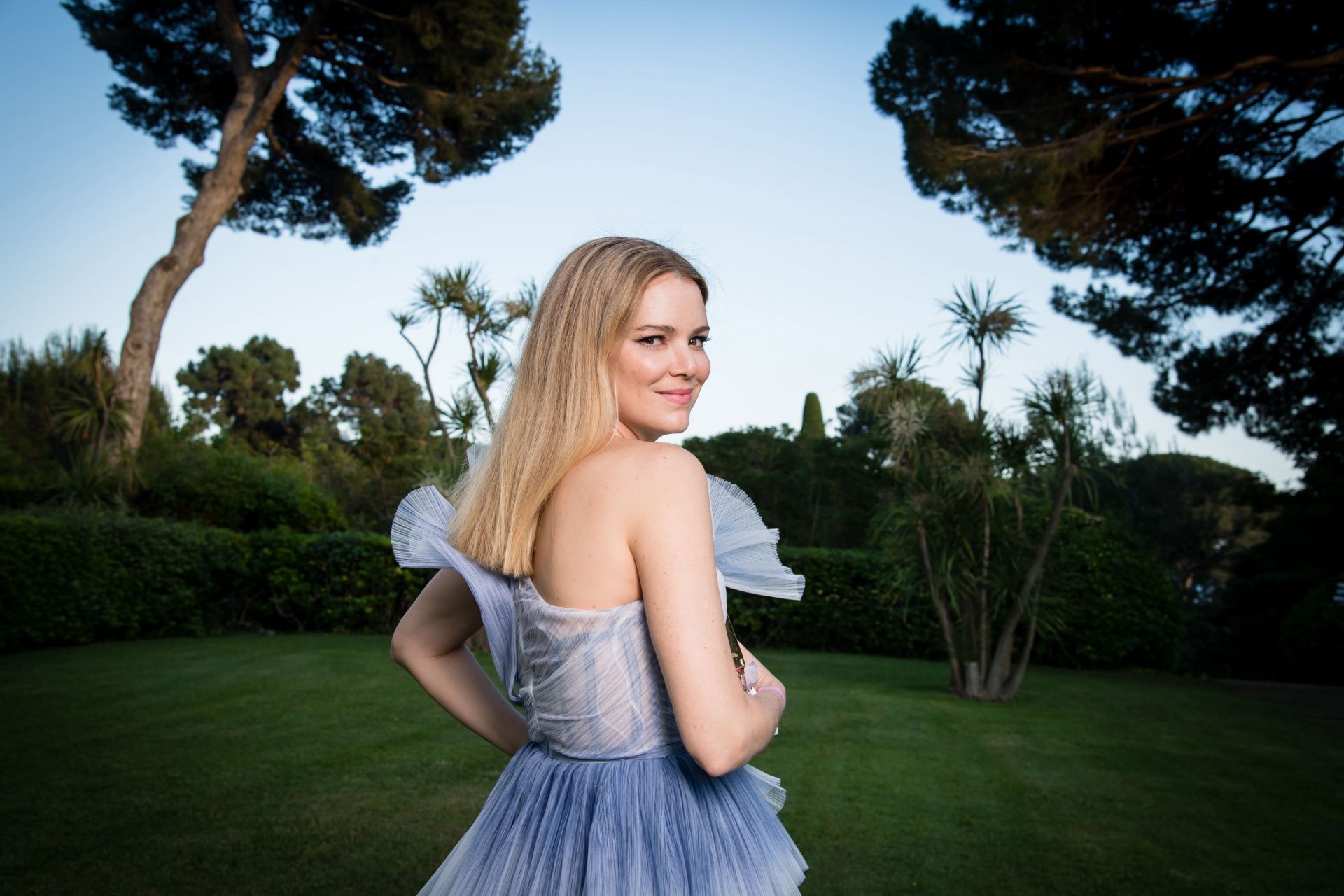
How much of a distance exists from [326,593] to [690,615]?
497 inches

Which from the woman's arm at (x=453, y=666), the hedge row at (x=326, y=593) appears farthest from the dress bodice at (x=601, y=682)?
the hedge row at (x=326, y=593)

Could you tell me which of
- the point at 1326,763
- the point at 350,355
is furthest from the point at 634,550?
the point at 350,355

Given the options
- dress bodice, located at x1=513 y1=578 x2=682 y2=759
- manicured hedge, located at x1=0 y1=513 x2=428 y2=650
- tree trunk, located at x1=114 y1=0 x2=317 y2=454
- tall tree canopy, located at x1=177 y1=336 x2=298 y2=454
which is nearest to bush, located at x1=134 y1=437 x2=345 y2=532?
tree trunk, located at x1=114 y1=0 x2=317 y2=454

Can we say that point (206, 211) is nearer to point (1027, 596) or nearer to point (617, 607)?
point (1027, 596)

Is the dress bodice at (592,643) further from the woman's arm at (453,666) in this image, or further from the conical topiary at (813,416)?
the conical topiary at (813,416)

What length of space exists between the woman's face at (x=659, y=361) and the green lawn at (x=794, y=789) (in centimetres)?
284

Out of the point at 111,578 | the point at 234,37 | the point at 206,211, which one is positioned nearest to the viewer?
the point at 111,578

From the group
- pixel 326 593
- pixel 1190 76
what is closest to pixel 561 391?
pixel 1190 76

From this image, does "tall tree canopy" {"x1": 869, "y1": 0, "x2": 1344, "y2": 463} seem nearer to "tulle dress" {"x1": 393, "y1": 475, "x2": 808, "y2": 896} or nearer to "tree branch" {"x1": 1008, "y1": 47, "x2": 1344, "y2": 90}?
"tree branch" {"x1": 1008, "y1": 47, "x2": 1344, "y2": 90}

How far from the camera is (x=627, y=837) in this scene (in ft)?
3.89

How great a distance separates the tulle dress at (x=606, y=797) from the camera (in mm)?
1179

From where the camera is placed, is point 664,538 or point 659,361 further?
point 659,361

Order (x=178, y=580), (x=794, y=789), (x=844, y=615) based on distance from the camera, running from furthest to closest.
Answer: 1. (x=844, y=615)
2. (x=178, y=580)
3. (x=794, y=789)

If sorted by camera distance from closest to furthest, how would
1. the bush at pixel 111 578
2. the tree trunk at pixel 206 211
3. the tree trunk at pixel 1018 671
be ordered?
the tree trunk at pixel 1018 671 → the bush at pixel 111 578 → the tree trunk at pixel 206 211
